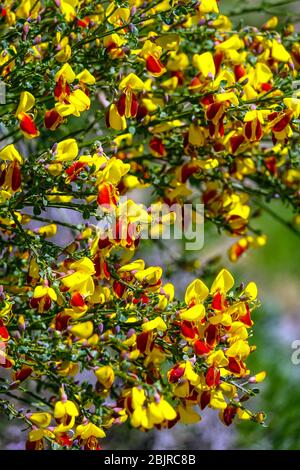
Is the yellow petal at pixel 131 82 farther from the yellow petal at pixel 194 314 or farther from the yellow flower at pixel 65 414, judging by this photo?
the yellow flower at pixel 65 414

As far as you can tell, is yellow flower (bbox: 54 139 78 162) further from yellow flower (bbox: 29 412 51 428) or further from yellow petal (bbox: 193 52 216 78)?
yellow flower (bbox: 29 412 51 428)

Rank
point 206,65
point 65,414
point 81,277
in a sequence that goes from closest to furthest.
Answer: point 81,277 → point 65,414 → point 206,65

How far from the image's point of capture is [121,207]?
5.13 ft

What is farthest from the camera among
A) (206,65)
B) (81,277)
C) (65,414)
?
(206,65)

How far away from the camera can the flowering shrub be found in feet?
5.16

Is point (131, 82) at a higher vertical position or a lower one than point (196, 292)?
higher

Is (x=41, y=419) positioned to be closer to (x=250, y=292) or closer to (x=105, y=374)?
(x=105, y=374)

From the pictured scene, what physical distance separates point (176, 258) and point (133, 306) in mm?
1292

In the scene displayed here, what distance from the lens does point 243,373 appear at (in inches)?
63.5

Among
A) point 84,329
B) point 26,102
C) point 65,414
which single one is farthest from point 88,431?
point 26,102

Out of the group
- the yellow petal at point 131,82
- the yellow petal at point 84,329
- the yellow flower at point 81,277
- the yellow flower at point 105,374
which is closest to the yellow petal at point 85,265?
the yellow flower at point 81,277

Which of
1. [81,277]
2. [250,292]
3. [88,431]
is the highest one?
[81,277]

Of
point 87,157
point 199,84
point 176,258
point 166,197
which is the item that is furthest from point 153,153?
point 176,258
